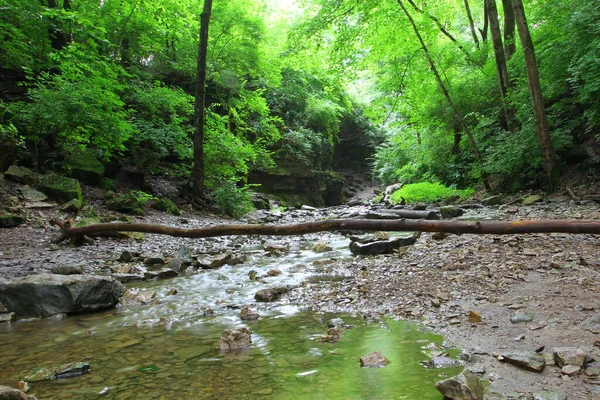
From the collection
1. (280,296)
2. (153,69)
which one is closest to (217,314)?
(280,296)

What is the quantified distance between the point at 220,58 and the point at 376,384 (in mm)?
16761

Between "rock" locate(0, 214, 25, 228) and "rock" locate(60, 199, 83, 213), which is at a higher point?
"rock" locate(60, 199, 83, 213)

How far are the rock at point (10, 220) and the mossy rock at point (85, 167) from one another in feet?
9.60

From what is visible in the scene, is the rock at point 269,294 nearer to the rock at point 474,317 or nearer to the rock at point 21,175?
the rock at point 474,317

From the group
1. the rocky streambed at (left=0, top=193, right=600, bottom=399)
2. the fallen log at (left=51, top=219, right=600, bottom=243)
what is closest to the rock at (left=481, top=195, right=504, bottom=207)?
the rocky streambed at (left=0, top=193, right=600, bottom=399)

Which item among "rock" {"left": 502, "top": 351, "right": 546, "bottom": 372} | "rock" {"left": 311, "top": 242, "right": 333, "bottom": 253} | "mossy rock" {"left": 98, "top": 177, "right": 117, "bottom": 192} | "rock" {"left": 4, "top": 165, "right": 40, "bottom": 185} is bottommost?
"rock" {"left": 311, "top": 242, "right": 333, "bottom": 253}

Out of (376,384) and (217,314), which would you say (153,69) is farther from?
(376,384)

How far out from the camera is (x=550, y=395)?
1.75 metres

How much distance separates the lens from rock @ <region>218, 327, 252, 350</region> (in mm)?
2657

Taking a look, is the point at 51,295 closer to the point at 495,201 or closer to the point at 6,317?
the point at 6,317

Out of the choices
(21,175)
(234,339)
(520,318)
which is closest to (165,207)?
(21,175)

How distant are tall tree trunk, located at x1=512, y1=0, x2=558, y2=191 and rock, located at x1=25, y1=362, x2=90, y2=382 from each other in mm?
10154

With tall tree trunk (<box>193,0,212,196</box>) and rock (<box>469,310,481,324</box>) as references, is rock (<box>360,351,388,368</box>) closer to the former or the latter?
rock (<box>469,310,481,324</box>)

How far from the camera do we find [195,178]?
12500 millimetres
